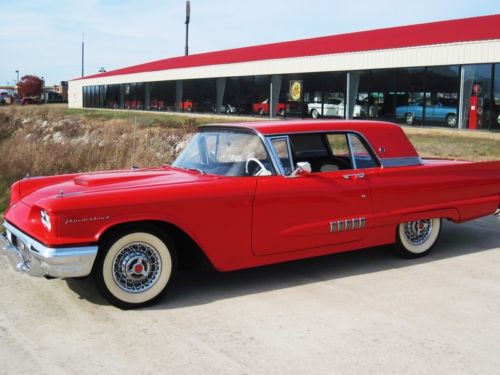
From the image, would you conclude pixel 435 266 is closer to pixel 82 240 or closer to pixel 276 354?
pixel 276 354

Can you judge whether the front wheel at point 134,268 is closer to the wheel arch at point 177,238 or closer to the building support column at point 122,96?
the wheel arch at point 177,238

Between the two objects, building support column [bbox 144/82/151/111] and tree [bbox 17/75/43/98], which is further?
tree [bbox 17/75/43/98]

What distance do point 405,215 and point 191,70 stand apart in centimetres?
3597

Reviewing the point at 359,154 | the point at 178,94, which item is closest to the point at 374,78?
the point at 178,94

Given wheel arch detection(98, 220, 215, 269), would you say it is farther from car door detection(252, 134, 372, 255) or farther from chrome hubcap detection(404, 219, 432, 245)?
chrome hubcap detection(404, 219, 432, 245)

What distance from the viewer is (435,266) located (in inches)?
234

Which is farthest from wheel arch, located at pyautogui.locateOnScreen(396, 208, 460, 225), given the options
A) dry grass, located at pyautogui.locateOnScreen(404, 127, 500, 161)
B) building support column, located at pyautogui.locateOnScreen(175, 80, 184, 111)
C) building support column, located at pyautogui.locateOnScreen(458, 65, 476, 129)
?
building support column, located at pyautogui.locateOnScreen(175, 80, 184, 111)

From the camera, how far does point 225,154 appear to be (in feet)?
18.4

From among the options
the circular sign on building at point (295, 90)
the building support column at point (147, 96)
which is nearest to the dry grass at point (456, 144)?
the circular sign on building at point (295, 90)

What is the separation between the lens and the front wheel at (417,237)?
241 inches

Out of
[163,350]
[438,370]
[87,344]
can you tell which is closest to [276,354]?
[163,350]

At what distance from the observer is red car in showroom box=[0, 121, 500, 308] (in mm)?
4531

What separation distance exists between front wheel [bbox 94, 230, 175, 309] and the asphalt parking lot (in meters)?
0.13

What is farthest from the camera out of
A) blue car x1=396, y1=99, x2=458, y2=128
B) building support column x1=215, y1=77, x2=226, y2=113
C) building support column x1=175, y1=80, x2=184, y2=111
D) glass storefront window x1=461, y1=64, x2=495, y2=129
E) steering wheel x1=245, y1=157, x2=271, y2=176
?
building support column x1=175, y1=80, x2=184, y2=111
